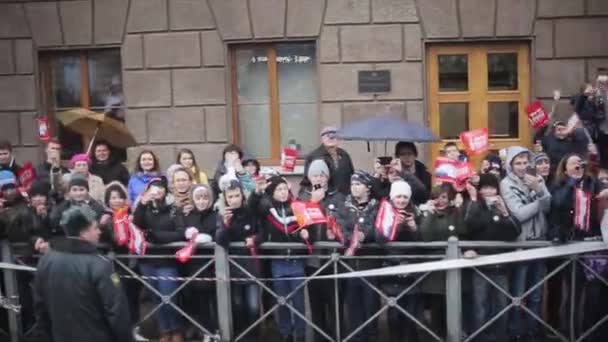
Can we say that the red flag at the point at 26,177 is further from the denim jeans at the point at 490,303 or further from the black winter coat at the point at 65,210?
the denim jeans at the point at 490,303

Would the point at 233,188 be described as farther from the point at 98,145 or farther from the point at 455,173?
the point at 98,145

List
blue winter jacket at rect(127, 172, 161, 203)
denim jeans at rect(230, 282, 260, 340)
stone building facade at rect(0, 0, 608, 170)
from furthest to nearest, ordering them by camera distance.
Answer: stone building facade at rect(0, 0, 608, 170)
blue winter jacket at rect(127, 172, 161, 203)
denim jeans at rect(230, 282, 260, 340)

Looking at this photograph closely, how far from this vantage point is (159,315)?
766 centimetres

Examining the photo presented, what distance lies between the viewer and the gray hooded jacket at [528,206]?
23.2 feet

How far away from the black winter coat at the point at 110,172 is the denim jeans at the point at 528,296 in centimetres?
468

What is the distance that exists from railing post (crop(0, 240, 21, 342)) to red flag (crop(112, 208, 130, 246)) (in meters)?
1.16

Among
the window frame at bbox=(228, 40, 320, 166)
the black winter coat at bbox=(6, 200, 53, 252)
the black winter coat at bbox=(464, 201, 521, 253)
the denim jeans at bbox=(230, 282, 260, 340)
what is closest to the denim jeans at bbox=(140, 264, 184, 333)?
the denim jeans at bbox=(230, 282, 260, 340)

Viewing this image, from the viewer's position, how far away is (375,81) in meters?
11.5

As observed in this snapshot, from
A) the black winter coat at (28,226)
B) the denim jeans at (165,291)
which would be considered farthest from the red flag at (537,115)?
the black winter coat at (28,226)

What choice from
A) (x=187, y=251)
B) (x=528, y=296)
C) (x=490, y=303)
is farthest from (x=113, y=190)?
(x=528, y=296)

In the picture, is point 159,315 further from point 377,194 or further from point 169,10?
point 169,10

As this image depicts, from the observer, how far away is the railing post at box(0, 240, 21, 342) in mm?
7707

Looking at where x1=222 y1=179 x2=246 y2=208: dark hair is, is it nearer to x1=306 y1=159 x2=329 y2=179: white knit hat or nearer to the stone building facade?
x1=306 y1=159 x2=329 y2=179: white knit hat

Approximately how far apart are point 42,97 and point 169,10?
8.05 feet
